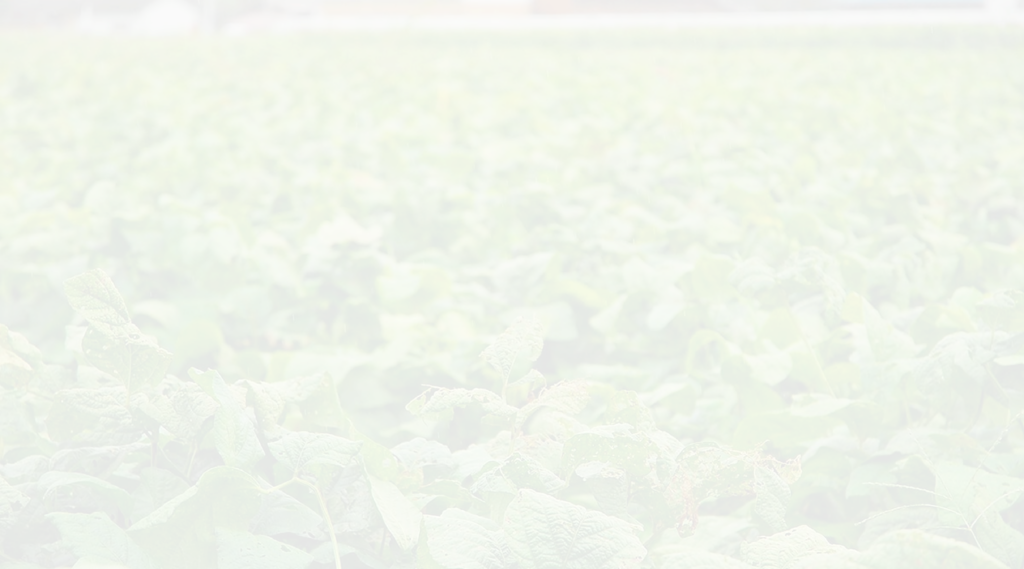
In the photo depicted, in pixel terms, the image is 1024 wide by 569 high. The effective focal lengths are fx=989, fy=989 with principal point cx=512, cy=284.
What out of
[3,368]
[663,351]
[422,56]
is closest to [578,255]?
[663,351]


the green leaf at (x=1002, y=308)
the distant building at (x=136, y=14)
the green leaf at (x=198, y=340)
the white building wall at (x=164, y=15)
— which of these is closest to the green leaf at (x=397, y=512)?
the green leaf at (x=1002, y=308)

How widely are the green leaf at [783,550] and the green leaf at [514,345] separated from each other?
36cm

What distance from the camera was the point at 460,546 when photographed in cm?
91

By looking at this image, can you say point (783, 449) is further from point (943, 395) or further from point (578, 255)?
point (578, 255)

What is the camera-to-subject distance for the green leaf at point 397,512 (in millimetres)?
1017

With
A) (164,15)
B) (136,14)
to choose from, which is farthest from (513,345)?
(136,14)

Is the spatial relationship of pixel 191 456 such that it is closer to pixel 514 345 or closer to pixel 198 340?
pixel 514 345

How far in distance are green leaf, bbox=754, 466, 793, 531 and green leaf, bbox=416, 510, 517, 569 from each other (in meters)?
0.31

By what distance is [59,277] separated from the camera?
2.36 metres

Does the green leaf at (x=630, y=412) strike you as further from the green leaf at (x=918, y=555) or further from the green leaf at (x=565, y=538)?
the green leaf at (x=918, y=555)

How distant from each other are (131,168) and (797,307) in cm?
300

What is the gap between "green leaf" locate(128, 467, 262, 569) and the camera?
996 millimetres

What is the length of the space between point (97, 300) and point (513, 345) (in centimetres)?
48

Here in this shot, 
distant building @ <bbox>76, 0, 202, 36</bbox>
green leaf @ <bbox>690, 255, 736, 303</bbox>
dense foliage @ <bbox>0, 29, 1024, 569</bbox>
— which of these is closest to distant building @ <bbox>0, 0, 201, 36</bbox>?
Answer: distant building @ <bbox>76, 0, 202, 36</bbox>
